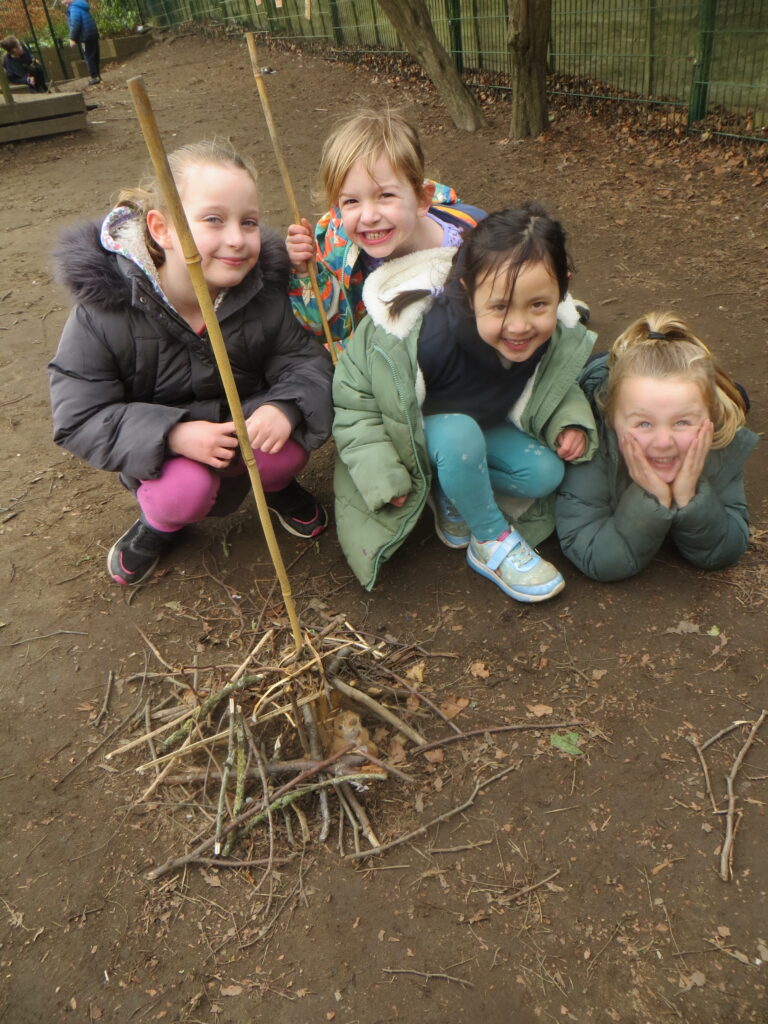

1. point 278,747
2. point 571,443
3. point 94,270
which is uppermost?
point 94,270

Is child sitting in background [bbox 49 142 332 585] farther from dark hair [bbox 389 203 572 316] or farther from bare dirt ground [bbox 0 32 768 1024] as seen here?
dark hair [bbox 389 203 572 316]

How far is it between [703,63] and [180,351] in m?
5.20

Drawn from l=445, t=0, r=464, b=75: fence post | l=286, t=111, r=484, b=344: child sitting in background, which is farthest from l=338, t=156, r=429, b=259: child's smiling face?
l=445, t=0, r=464, b=75: fence post

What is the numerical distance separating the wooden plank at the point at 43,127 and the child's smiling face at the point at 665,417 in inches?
370

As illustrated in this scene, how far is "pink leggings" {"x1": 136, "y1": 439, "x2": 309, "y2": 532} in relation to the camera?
95.4 inches

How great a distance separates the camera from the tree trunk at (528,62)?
18.9 feet

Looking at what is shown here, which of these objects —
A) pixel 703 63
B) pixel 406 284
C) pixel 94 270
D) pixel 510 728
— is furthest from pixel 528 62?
pixel 510 728

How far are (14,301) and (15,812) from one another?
4.14m

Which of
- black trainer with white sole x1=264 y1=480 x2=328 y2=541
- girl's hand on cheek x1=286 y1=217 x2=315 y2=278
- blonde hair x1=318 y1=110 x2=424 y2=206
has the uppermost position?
blonde hair x1=318 y1=110 x2=424 y2=206

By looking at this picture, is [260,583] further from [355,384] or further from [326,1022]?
[326,1022]

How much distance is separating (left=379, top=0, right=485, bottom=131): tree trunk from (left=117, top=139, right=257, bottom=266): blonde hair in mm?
5155

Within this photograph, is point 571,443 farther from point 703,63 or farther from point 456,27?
point 456,27

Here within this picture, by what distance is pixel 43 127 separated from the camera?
9.34 m

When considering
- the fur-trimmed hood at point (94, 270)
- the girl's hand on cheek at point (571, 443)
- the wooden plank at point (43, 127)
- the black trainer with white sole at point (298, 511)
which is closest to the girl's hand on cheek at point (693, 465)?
the girl's hand on cheek at point (571, 443)
